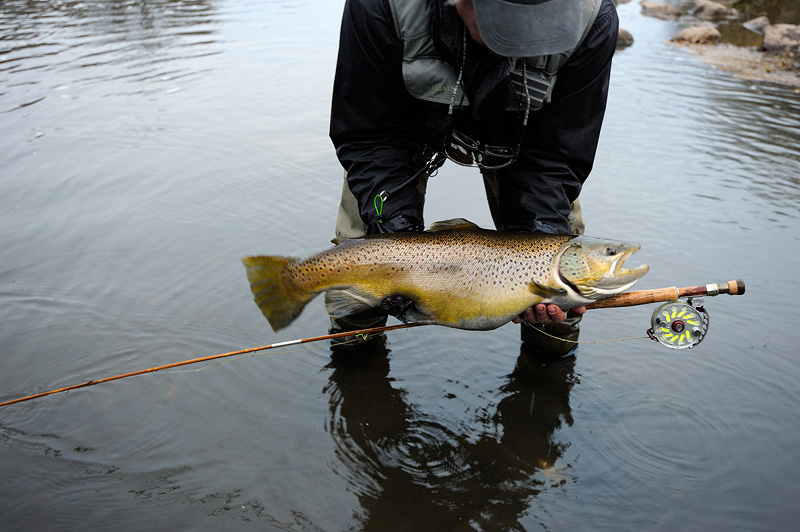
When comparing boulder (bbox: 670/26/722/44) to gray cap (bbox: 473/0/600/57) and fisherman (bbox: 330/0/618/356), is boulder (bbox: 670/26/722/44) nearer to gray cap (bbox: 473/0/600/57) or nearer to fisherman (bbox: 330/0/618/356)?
fisherman (bbox: 330/0/618/356)

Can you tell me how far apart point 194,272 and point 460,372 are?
2.07 m

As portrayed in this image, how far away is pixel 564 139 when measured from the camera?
326cm

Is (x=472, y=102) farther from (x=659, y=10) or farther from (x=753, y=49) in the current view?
(x=659, y=10)

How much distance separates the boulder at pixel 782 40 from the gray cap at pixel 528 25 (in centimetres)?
1140

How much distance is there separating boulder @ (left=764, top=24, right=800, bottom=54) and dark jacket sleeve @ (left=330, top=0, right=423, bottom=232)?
37.2ft

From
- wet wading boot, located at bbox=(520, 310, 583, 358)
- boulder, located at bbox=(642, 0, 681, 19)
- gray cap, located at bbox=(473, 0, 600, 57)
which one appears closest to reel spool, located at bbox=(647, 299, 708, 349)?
wet wading boot, located at bbox=(520, 310, 583, 358)

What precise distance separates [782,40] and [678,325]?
11328mm

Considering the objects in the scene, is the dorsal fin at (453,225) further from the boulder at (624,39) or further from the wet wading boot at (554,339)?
the boulder at (624,39)

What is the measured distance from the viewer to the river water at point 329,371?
306 centimetres

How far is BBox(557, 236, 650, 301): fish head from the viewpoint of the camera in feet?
A: 9.51

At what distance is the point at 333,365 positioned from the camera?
397cm

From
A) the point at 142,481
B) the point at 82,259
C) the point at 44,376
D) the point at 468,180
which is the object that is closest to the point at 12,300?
the point at 82,259

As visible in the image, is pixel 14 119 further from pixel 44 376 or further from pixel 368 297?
pixel 368 297

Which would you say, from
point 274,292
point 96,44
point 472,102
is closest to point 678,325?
point 472,102
